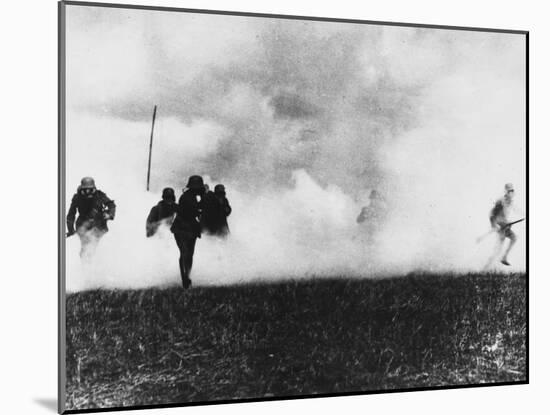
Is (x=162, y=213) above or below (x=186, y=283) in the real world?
above

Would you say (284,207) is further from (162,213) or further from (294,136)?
(162,213)

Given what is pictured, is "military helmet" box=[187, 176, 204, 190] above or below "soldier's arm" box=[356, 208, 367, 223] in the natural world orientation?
above

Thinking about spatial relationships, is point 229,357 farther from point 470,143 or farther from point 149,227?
point 470,143

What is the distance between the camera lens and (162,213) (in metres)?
6.75

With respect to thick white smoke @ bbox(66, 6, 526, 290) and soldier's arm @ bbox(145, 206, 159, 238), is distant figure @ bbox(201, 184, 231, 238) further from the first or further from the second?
soldier's arm @ bbox(145, 206, 159, 238)

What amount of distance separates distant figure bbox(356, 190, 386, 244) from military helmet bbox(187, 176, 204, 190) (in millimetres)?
1149

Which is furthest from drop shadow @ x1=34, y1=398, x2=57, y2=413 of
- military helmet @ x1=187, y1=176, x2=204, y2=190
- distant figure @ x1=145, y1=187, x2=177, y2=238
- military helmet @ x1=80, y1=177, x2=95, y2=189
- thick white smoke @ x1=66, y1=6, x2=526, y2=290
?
military helmet @ x1=187, y1=176, x2=204, y2=190

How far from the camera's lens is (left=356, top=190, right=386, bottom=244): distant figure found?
7184 mm

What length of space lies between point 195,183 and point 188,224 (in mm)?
277

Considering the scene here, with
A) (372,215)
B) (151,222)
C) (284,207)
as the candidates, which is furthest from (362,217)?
(151,222)

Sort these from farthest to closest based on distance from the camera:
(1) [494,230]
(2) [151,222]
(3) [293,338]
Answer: (1) [494,230]
(3) [293,338]
(2) [151,222]

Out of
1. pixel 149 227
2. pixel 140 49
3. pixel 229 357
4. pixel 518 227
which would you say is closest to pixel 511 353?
pixel 518 227

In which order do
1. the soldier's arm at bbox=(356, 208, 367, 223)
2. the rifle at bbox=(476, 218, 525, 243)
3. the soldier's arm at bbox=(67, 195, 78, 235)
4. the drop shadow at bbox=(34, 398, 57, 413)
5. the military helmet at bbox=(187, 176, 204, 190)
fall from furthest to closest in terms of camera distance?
the rifle at bbox=(476, 218, 525, 243) → the soldier's arm at bbox=(356, 208, 367, 223) → the military helmet at bbox=(187, 176, 204, 190) → the drop shadow at bbox=(34, 398, 57, 413) → the soldier's arm at bbox=(67, 195, 78, 235)

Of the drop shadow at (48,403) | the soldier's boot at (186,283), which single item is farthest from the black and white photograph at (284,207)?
the drop shadow at (48,403)
